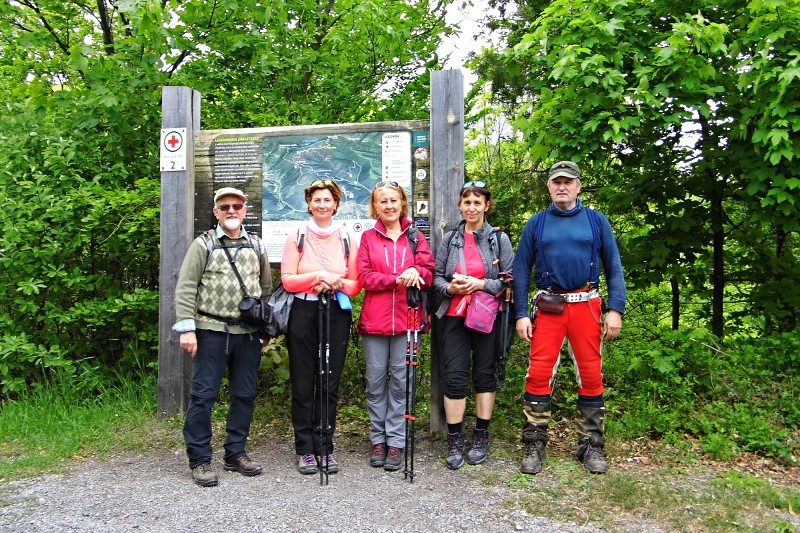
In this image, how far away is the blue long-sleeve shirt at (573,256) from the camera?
4586mm

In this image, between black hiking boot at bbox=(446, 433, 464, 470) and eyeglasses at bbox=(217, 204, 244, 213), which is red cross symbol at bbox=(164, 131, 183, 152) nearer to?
eyeglasses at bbox=(217, 204, 244, 213)

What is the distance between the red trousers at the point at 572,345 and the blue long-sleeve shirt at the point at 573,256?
155mm

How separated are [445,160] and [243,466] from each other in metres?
2.97

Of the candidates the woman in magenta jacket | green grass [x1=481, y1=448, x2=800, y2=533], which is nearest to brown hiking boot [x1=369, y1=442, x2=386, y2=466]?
the woman in magenta jacket

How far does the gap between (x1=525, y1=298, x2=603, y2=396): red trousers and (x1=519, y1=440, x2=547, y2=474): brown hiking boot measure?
39cm

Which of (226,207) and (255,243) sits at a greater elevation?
(226,207)

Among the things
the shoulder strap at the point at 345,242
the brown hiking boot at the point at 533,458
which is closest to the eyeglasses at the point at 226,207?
the shoulder strap at the point at 345,242

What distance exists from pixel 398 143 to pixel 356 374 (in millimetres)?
2581

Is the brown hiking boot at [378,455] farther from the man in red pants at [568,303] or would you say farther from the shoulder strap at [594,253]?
the shoulder strap at [594,253]

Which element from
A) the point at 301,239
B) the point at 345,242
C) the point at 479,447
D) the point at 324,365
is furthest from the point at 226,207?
the point at 479,447

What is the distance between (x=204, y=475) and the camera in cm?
441

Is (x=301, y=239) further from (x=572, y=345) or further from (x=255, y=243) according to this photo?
(x=572, y=345)

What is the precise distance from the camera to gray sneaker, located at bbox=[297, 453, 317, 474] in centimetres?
466

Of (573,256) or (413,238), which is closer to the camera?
(573,256)
